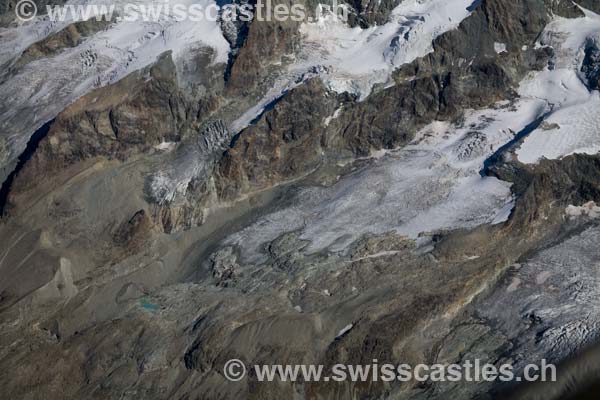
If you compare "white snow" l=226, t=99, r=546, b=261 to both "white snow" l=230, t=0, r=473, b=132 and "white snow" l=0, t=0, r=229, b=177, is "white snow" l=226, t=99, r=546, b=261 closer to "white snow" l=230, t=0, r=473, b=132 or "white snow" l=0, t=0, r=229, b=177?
"white snow" l=230, t=0, r=473, b=132

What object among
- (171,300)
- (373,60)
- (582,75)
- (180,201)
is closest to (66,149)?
(180,201)

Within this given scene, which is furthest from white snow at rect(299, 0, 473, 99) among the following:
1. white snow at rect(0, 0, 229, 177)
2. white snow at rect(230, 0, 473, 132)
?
white snow at rect(0, 0, 229, 177)

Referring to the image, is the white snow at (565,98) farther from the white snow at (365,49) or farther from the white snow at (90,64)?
the white snow at (90,64)

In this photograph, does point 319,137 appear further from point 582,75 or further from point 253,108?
point 582,75

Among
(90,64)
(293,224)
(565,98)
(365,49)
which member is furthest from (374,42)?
(90,64)

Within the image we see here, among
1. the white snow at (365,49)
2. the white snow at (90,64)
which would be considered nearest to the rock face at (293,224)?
the white snow at (365,49)

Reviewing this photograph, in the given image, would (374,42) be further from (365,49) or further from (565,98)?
(565,98)
